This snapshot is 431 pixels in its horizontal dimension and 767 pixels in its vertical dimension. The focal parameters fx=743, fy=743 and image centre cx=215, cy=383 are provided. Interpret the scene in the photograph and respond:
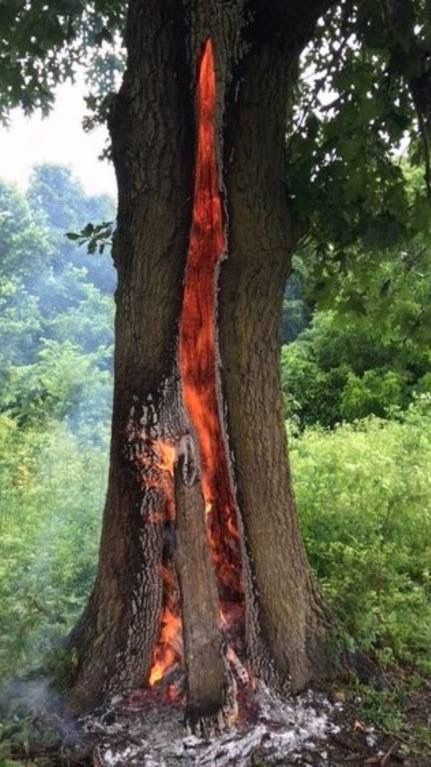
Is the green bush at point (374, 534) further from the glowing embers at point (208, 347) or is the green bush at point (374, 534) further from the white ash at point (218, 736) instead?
the glowing embers at point (208, 347)

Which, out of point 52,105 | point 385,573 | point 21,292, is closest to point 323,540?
point 385,573

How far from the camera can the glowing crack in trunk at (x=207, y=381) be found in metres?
3.04

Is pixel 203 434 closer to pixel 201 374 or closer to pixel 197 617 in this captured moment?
pixel 201 374

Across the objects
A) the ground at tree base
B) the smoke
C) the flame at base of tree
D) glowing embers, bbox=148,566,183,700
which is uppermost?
the flame at base of tree

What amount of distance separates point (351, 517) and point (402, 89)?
111 inches

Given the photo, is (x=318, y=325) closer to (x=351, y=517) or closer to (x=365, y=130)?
(x=351, y=517)

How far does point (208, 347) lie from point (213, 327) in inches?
3.5

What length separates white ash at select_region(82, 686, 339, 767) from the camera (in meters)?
2.91

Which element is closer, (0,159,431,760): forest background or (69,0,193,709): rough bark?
(69,0,193,709): rough bark

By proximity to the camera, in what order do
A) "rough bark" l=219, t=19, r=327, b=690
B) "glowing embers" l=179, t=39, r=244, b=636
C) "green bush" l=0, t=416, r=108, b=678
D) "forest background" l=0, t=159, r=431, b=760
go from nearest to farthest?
"glowing embers" l=179, t=39, r=244, b=636 < "rough bark" l=219, t=19, r=327, b=690 < "green bush" l=0, t=416, r=108, b=678 < "forest background" l=0, t=159, r=431, b=760

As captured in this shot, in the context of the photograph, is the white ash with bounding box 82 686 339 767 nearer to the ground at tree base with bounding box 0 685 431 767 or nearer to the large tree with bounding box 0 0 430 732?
the ground at tree base with bounding box 0 685 431 767

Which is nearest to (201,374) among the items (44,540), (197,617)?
(197,617)

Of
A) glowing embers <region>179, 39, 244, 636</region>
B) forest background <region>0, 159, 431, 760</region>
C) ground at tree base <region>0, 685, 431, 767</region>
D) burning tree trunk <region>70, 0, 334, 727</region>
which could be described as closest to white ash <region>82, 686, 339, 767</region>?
ground at tree base <region>0, 685, 431, 767</region>

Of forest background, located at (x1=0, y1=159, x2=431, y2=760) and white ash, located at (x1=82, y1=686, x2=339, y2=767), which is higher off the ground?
forest background, located at (x1=0, y1=159, x2=431, y2=760)
